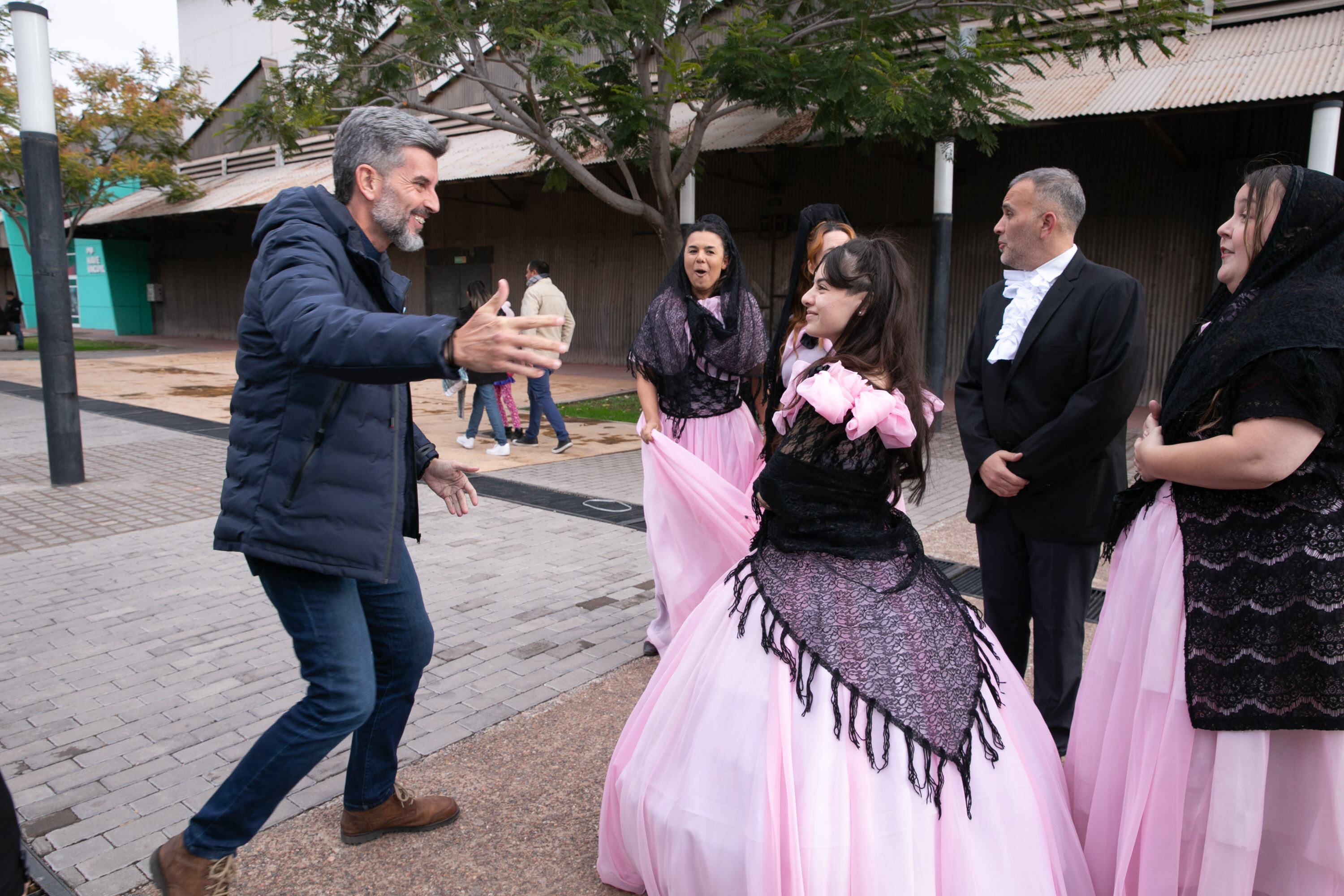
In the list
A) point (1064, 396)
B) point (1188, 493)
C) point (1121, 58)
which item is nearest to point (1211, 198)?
point (1121, 58)

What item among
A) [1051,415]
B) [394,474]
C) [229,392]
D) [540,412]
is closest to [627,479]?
[540,412]

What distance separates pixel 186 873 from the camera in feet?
7.01

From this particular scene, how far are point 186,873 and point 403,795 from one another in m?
0.66

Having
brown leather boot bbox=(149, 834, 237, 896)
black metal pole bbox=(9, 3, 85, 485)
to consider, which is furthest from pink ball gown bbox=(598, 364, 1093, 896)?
black metal pole bbox=(9, 3, 85, 485)

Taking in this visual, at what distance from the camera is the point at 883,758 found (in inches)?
75.6

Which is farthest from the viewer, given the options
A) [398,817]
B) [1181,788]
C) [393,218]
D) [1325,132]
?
[1325,132]

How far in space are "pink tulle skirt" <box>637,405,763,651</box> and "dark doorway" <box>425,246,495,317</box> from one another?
54.8 feet

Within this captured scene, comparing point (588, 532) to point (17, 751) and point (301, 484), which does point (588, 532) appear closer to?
point (17, 751)

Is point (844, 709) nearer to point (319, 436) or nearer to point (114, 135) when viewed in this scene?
point (319, 436)

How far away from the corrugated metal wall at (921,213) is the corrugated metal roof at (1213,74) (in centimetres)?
31

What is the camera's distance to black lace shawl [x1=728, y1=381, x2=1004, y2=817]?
6.48 ft

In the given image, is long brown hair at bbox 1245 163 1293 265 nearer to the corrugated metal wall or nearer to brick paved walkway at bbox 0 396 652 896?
brick paved walkway at bbox 0 396 652 896

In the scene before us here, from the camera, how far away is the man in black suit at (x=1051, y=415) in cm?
289

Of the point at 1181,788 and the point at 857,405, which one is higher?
the point at 857,405
